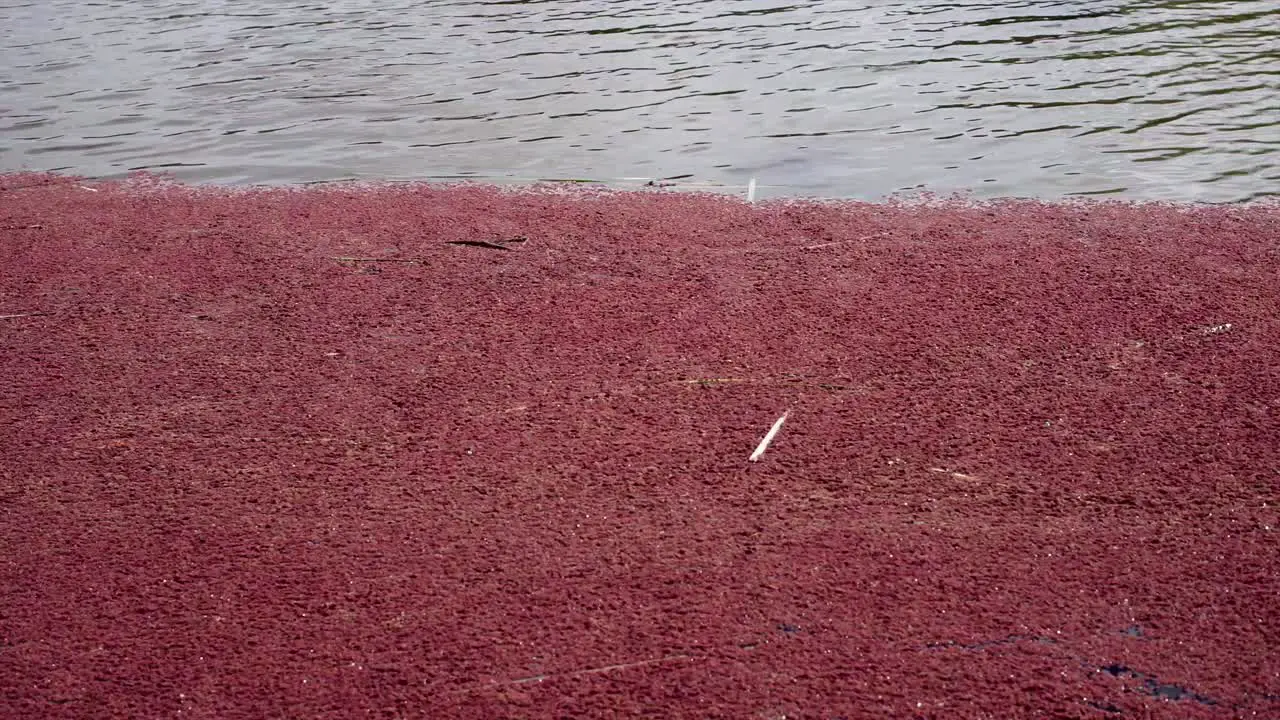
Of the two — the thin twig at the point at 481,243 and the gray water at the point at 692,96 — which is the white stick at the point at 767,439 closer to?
the thin twig at the point at 481,243

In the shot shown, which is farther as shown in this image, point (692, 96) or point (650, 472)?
point (692, 96)

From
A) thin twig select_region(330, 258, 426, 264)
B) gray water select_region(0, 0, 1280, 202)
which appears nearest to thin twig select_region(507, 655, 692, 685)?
thin twig select_region(330, 258, 426, 264)

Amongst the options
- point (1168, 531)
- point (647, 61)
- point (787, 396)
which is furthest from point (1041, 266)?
point (647, 61)

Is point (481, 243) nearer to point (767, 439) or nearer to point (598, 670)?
point (767, 439)

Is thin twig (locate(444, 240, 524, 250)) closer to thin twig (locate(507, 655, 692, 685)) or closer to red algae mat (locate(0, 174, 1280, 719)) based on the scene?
red algae mat (locate(0, 174, 1280, 719))

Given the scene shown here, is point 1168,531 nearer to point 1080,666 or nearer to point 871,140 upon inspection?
point 1080,666

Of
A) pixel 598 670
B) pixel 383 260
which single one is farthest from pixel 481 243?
pixel 598 670

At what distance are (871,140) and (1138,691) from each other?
4.86 metres

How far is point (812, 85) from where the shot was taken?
807 cm

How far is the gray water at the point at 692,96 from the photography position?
638cm

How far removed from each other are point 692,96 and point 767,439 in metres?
4.99

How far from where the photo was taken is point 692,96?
7.95 metres

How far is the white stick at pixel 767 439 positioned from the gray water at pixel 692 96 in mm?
2563

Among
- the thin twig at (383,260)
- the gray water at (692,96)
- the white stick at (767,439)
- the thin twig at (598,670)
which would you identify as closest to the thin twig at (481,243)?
the thin twig at (383,260)
